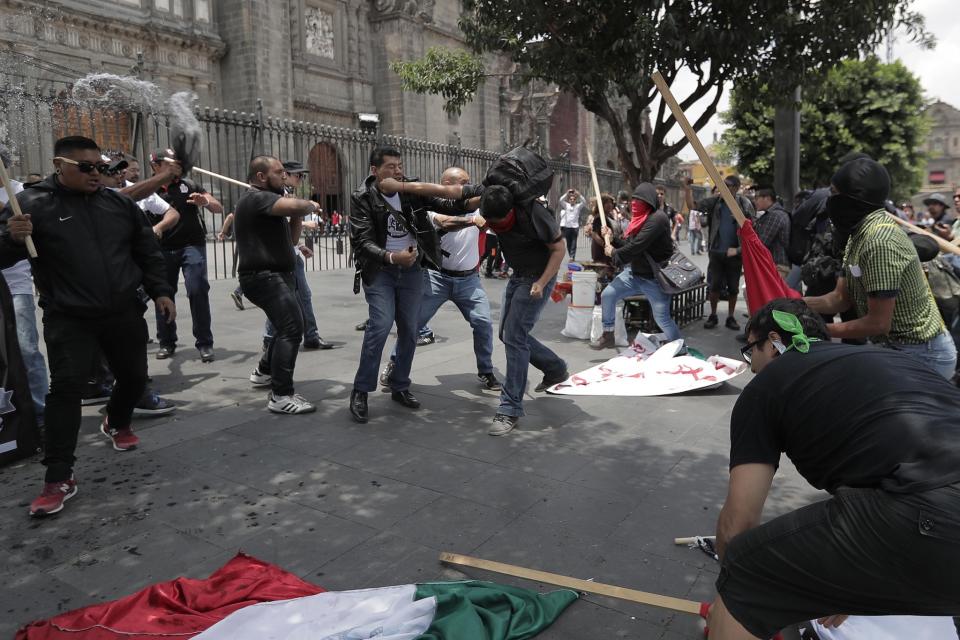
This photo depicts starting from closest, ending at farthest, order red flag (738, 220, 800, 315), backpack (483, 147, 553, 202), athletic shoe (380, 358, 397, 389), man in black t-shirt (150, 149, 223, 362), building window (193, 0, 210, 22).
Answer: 1. red flag (738, 220, 800, 315)
2. backpack (483, 147, 553, 202)
3. athletic shoe (380, 358, 397, 389)
4. man in black t-shirt (150, 149, 223, 362)
5. building window (193, 0, 210, 22)

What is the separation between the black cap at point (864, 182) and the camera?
3600 millimetres

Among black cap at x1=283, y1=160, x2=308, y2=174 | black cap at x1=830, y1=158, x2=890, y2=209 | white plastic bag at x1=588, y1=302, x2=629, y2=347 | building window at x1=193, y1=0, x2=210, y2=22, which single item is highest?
building window at x1=193, y1=0, x2=210, y2=22

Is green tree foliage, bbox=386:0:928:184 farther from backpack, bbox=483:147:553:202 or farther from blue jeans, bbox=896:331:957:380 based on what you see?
blue jeans, bbox=896:331:957:380

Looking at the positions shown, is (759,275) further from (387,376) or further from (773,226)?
(773,226)

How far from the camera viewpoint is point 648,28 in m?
7.64

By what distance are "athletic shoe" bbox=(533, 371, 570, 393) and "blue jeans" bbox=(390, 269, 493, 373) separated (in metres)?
0.45

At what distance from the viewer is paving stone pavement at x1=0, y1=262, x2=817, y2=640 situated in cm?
319

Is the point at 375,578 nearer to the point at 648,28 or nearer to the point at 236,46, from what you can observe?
the point at 648,28

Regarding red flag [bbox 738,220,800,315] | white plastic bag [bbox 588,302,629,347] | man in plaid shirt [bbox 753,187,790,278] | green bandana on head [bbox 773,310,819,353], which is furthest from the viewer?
man in plaid shirt [bbox 753,187,790,278]

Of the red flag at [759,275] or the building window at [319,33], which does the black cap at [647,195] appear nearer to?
the red flag at [759,275]

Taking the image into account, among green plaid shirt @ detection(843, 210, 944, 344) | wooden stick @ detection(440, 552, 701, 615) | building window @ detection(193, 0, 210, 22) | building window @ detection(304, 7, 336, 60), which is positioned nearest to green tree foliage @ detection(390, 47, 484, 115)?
green plaid shirt @ detection(843, 210, 944, 344)

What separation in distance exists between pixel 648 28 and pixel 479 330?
3907mm

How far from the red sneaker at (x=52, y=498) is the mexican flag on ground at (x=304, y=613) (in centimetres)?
121

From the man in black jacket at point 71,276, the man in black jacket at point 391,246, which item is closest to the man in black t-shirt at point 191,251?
the man in black jacket at point 391,246
